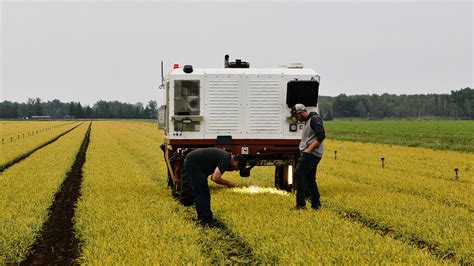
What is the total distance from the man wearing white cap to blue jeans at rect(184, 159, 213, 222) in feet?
6.69

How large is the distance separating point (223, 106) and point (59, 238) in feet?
19.7

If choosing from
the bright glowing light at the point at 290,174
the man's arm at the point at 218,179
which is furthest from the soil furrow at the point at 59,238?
the bright glowing light at the point at 290,174

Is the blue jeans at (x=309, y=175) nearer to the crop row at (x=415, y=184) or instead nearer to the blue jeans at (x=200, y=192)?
the blue jeans at (x=200, y=192)

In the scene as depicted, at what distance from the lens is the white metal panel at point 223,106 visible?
1453 cm

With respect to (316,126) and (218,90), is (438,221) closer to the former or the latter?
(316,126)

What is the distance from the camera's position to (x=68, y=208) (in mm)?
13148

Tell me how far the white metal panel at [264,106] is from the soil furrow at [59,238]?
16.2 feet

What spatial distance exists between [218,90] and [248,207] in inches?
148

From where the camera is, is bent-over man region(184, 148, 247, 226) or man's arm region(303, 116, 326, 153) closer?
bent-over man region(184, 148, 247, 226)

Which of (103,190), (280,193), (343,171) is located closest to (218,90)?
(280,193)

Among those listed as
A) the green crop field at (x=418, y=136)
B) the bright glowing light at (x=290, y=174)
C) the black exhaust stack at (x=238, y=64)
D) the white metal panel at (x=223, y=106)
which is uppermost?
the black exhaust stack at (x=238, y=64)

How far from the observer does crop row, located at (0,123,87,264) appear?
9164mm

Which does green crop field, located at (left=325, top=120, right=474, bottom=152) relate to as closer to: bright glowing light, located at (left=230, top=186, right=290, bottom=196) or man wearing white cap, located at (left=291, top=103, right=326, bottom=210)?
bright glowing light, located at (left=230, top=186, right=290, bottom=196)

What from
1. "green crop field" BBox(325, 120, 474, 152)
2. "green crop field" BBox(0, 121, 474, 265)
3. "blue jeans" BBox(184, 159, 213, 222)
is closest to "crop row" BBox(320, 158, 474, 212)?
"green crop field" BBox(0, 121, 474, 265)
